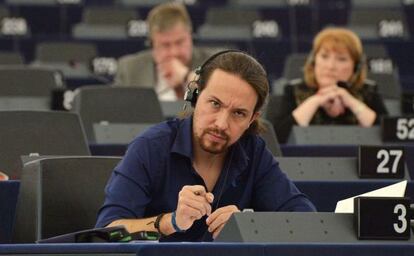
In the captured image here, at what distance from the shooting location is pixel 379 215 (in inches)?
151

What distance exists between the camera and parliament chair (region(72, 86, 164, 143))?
7016 millimetres

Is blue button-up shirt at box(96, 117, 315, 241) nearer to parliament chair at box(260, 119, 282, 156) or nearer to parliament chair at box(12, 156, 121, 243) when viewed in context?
parliament chair at box(12, 156, 121, 243)

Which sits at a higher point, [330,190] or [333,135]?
[330,190]

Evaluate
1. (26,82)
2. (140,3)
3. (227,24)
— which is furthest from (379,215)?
(140,3)

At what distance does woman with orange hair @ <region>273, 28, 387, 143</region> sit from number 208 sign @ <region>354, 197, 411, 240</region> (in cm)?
355

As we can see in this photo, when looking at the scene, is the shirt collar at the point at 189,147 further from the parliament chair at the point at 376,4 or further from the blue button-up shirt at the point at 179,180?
the parliament chair at the point at 376,4

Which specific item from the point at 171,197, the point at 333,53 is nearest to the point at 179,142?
the point at 171,197

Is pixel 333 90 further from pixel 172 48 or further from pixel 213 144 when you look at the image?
pixel 213 144

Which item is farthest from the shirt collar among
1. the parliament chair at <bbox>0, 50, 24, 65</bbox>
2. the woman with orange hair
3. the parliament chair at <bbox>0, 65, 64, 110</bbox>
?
the parliament chair at <bbox>0, 50, 24, 65</bbox>

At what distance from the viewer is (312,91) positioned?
7656 mm

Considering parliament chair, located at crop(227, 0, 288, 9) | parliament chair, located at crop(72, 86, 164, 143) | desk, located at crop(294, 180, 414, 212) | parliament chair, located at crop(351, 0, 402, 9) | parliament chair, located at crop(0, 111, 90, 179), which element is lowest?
parliament chair, located at crop(351, 0, 402, 9)

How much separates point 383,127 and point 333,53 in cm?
86

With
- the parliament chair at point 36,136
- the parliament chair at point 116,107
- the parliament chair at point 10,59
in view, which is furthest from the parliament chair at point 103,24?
the parliament chair at point 36,136

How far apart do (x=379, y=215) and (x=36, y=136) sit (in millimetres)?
2164
